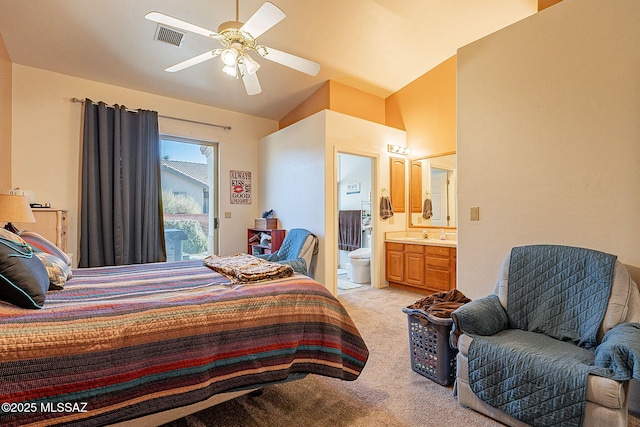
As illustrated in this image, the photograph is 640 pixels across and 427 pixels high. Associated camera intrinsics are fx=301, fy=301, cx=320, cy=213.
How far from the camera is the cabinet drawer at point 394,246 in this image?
4.59 metres

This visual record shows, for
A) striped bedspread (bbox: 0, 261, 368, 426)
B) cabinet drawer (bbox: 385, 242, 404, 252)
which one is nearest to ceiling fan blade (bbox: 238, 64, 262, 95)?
striped bedspread (bbox: 0, 261, 368, 426)

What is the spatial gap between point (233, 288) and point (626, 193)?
258 cm

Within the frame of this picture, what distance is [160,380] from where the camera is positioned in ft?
4.18

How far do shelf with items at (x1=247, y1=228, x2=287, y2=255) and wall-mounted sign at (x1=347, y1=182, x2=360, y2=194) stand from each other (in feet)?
7.03

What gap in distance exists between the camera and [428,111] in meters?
4.73

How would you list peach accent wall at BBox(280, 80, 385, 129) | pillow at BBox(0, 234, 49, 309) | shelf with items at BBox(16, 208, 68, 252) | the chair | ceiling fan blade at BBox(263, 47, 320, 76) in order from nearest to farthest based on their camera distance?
pillow at BBox(0, 234, 49, 309) → ceiling fan blade at BBox(263, 47, 320, 76) → shelf with items at BBox(16, 208, 68, 252) → the chair → peach accent wall at BBox(280, 80, 385, 129)

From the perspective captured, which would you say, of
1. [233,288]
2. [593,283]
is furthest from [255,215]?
[593,283]

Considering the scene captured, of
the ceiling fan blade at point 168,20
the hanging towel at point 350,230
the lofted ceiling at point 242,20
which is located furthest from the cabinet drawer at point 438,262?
the ceiling fan blade at point 168,20

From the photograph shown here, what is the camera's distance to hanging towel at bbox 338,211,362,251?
6.00 m

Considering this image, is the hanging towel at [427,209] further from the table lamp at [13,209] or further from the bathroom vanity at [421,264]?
the table lamp at [13,209]

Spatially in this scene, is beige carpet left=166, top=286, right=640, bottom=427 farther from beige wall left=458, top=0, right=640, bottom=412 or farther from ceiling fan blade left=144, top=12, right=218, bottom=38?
ceiling fan blade left=144, top=12, right=218, bottom=38

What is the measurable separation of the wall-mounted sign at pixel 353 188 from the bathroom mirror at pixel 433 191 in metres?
1.32

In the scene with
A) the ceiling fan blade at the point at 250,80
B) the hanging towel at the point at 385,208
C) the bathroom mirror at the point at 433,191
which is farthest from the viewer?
the hanging towel at the point at 385,208

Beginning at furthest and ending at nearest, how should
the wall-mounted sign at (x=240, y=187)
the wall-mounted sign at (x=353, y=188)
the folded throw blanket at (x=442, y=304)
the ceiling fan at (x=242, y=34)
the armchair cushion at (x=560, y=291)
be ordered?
the wall-mounted sign at (x=353, y=188), the wall-mounted sign at (x=240, y=187), the folded throw blanket at (x=442, y=304), the ceiling fan at (x=242, y=34), the armchair cushion at (x=560, y=291)
